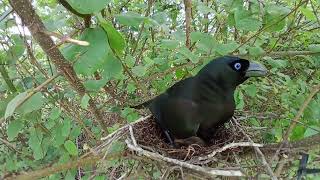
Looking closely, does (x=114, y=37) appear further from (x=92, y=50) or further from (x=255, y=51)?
(x=255, y=51)

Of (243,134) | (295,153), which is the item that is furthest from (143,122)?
(295,153)

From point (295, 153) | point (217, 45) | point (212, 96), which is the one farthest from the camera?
point (212, 96)

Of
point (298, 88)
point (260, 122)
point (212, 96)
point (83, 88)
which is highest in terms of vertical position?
point (83, 88)

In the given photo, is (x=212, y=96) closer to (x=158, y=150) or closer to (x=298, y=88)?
(x=158, y=150)

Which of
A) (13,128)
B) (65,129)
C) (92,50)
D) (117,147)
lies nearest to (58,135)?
(65,129)

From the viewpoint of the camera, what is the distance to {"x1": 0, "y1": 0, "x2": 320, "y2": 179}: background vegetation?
43.8 inches

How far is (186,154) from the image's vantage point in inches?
63.2

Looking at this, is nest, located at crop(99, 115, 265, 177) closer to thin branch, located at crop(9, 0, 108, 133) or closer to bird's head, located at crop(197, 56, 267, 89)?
bird's head, located at crop(197, 56, 267, 89)

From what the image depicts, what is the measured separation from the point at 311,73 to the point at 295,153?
125 centimetres

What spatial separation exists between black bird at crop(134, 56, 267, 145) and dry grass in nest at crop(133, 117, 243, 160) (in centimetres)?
5

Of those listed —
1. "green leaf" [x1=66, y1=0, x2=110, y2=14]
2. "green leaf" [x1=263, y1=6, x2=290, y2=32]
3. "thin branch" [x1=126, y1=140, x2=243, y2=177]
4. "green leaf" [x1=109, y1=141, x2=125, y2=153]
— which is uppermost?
"green leaf" [x1=66, y1=0, x2=110, y2=14]

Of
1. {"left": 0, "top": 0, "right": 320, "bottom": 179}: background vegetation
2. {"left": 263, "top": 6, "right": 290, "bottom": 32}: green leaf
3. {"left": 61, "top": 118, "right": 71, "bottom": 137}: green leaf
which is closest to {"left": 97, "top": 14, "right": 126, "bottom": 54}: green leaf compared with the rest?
{"left": 0, "top": 0, "right": 320, "bottom": 179}: background vegetation

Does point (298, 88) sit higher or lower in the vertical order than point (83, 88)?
lower

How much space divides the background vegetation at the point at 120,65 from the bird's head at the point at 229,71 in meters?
0.06
